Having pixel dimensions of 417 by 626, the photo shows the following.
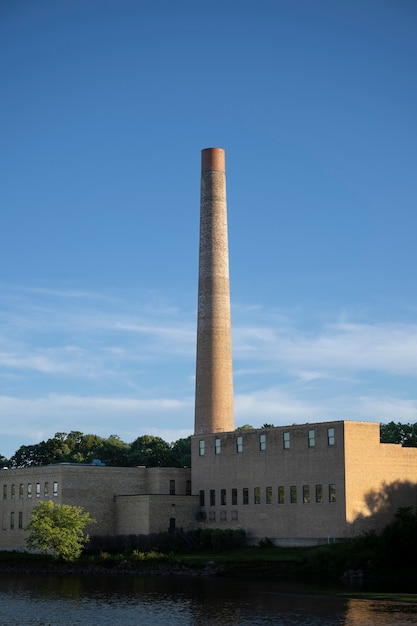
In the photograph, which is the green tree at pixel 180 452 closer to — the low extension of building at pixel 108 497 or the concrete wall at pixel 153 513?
the low extension of building at pixel 108 497

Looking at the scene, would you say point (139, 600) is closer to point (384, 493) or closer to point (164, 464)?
point (384, 493)

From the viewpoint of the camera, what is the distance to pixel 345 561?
235ft

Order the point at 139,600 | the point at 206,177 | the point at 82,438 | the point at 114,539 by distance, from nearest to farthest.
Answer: the point at 139,600, the point at 114,539, the point at 206,177, the point at 82,438

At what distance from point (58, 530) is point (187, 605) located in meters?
27.5

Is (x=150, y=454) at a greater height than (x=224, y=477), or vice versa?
(x=150, y=454)

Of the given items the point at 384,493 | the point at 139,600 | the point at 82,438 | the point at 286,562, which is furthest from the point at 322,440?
the point at 82,438

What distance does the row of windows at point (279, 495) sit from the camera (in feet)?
269

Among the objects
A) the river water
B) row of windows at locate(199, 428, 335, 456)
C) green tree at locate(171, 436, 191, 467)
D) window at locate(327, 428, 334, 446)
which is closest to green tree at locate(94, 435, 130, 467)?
green tree at locate(171, 436, 191, 467)

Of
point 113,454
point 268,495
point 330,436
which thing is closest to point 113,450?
point 113,454

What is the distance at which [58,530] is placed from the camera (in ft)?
270

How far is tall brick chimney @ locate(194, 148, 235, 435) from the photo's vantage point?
97.7 metres

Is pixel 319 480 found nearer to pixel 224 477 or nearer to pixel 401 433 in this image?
pixel 224 477

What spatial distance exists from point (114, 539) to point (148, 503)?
428 cm

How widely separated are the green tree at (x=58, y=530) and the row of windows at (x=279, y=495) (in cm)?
1292
